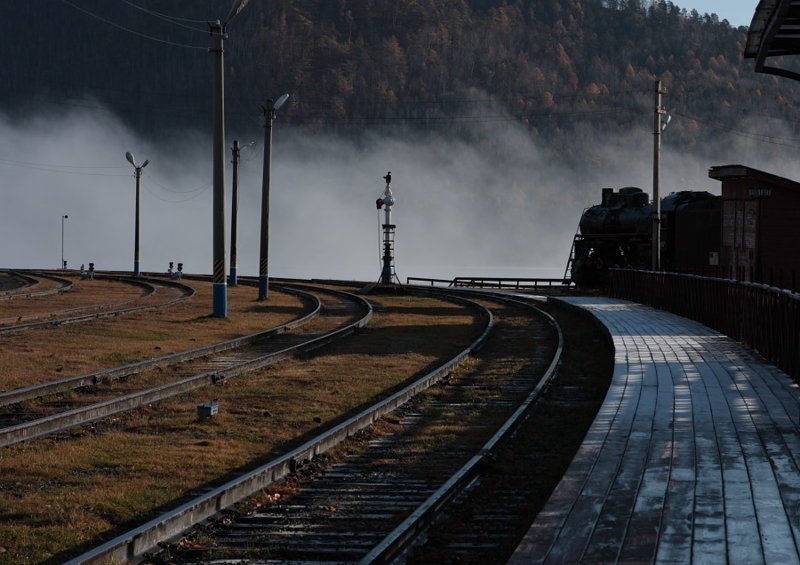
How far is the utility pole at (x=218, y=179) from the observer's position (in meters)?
27.7

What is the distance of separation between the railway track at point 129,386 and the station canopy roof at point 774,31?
8.00 meters

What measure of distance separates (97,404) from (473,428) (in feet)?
13.5

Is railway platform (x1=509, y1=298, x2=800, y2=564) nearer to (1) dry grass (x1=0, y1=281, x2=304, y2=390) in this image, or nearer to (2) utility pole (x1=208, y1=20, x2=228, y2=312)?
(1) dry grass (x1=0, y1=281, x2=304, y2=390)

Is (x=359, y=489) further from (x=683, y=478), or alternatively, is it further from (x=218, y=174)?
(x=218, y=174)

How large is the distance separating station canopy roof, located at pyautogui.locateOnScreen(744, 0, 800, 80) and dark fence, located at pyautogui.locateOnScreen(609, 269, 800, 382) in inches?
110

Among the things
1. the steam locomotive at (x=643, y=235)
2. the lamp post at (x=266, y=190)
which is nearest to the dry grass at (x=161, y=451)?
the lamp post at (x=266, y=190)

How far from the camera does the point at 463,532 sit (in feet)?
24.2

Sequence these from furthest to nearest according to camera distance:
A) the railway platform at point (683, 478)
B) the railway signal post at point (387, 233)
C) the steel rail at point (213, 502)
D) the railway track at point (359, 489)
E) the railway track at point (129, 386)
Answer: the railway signal post at point (387, 233)
the railway track at point (129, 386)
the railway track at point (359, 489)
the steel rail at point (213, 502)
the railway platform at point (683, 478)

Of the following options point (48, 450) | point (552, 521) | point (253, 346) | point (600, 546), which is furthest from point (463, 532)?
point (253, 346)

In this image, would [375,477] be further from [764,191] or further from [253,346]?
[764,191]

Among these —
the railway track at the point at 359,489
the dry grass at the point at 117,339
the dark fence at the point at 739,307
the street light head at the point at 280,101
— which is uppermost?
the street light head at the point at 280,101

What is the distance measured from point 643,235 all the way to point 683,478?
37.8m

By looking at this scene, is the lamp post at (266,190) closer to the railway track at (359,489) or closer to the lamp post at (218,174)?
the lamp post at (218,174)

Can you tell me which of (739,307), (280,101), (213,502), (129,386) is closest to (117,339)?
(129,386)
